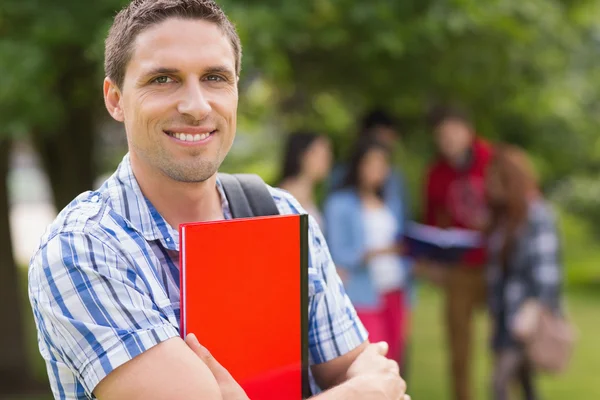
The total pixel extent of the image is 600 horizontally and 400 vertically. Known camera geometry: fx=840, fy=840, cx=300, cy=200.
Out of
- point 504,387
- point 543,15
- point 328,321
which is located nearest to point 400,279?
point 504,387

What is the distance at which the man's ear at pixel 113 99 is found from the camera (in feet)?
5.83

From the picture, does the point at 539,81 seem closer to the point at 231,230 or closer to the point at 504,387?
the point at 504,387

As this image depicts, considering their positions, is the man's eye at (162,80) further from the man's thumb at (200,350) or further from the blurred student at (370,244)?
the blurred student at (370,244)

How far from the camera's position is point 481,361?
8586mm

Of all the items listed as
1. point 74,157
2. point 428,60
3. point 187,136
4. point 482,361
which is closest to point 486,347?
point 482,361

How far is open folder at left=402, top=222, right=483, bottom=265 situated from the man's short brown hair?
418 cm

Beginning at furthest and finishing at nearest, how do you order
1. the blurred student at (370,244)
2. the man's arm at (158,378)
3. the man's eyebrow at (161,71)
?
the blurred student at (370,244) < the man's eyebrow at (161,71) < the man's arm at (158,378)

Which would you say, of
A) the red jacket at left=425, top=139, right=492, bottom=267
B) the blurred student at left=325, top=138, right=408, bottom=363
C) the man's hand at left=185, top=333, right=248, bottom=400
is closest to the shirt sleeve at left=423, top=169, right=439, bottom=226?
the red jacket at left=425, top=139, right=492, bottom=267

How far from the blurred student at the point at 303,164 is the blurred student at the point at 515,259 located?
3.40 feet

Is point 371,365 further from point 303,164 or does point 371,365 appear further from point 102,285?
point 303,164

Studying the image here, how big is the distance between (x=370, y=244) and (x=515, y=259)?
0.96 metres

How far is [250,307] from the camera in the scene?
1690mm

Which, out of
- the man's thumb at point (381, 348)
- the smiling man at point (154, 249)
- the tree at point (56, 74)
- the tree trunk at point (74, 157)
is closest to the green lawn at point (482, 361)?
the tree trunk at point (74, 157)

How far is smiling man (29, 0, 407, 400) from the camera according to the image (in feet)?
4.98
